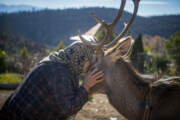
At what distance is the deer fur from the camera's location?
2537 mm

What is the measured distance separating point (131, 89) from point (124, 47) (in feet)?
2.38

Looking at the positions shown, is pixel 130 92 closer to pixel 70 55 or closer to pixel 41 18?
pixel 70 55

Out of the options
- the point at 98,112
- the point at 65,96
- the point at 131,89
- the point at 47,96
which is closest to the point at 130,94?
the point at 131,89

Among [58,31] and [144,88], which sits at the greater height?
[58,31]

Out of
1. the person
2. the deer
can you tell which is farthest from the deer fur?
the person

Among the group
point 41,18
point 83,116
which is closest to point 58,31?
point 41,18

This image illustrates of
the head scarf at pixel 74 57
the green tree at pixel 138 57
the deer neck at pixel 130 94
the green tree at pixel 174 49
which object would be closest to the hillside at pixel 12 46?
the green tree at pixel 138 57

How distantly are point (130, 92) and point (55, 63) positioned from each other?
51.3 inches

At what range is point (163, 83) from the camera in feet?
8.77

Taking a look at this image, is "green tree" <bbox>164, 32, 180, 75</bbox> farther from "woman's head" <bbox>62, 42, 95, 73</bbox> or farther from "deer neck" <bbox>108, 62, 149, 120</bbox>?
"woman's head" <bbox>62, 42, 95, 73</bbox>

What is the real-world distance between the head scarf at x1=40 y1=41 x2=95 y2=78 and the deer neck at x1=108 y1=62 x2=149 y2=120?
2.18 ft

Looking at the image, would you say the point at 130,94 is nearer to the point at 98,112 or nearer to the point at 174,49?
the point at 98,112

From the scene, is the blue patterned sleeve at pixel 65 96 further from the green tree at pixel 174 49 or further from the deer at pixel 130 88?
the green tree at pixel 174 49

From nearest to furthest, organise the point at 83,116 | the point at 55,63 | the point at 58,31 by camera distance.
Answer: the point at 55,63, the point at 83,116, the point at 58,31
